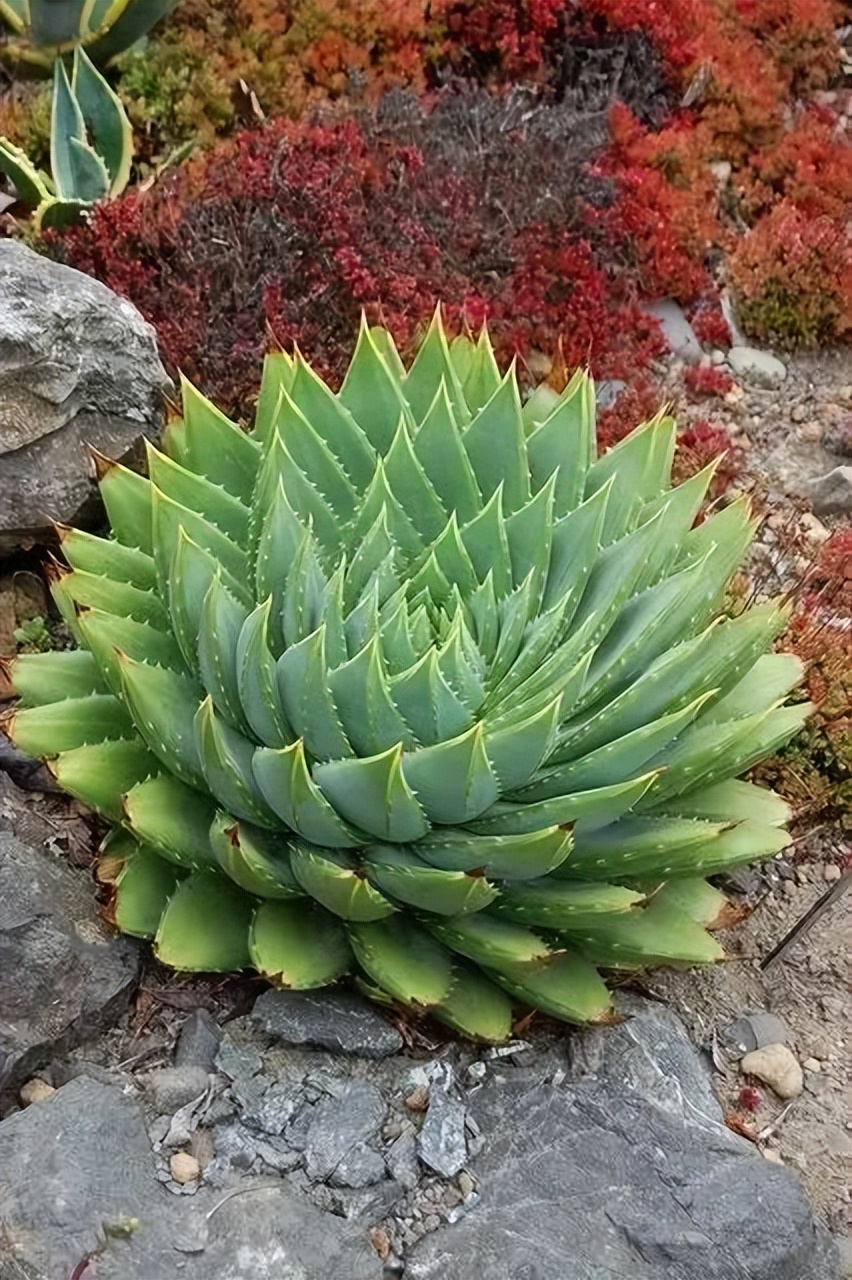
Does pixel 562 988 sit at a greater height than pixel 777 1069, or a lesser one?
greater

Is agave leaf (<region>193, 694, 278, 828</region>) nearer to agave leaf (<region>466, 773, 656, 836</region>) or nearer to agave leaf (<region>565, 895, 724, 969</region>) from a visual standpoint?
agave leaf (<region>466, 773, 656, 836</region>)

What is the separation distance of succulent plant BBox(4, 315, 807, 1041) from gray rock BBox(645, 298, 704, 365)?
239cm

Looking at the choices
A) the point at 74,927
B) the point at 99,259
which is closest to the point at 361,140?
the point at 99,259

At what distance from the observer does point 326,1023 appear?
2506 mm

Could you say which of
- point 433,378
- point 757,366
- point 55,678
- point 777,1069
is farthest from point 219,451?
point 757,366

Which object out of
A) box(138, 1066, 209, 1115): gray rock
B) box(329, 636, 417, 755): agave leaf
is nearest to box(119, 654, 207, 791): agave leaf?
box(329, 636, 417, 755): agave leaf

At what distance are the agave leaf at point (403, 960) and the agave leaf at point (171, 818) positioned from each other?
336 millimetres

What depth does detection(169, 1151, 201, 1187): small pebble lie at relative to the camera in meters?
2.27

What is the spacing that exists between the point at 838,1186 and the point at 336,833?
1320 millimetres

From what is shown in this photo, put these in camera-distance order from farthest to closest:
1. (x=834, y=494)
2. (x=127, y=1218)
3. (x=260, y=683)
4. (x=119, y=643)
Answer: (x=834, y=494) < (x=119, y=643) < (x=260, y=683) < (x=127, y=1218)

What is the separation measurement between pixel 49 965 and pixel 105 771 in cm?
38

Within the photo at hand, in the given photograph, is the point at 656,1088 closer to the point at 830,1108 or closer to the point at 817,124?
the point at 830,1108

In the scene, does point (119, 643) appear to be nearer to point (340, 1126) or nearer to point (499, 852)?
point (499, 852)

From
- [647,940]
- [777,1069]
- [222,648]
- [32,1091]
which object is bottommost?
[32,1091]
